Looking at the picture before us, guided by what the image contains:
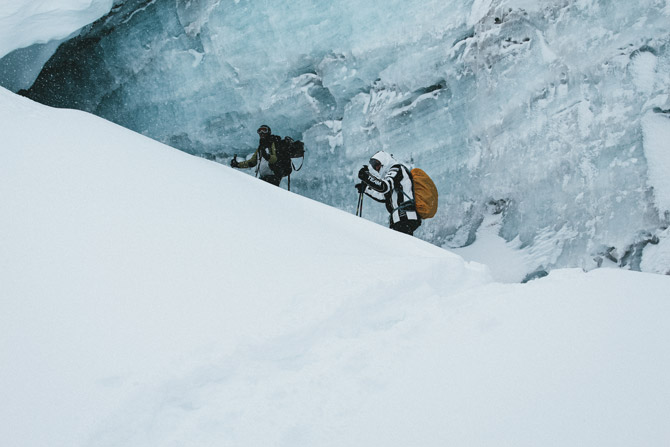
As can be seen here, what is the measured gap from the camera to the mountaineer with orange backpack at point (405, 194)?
3994 mm

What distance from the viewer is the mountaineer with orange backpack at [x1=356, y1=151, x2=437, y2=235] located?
3.99 metres

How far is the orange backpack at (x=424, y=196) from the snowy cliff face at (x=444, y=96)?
99 cm

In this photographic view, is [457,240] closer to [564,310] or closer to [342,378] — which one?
[564,310]

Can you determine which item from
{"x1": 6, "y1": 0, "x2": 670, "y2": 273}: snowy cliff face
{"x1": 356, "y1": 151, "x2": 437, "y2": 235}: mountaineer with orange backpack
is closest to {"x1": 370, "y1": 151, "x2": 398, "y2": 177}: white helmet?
{"x1": 356, "y1": 151, "x2": 437, "y2": 235}: mountaineer with orange backpack

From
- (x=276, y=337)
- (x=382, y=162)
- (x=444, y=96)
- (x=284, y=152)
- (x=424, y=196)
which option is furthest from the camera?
(x=284, y=152)

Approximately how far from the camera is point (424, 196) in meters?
4.00

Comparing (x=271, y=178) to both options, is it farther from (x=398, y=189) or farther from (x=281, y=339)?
(x=281, y=339)

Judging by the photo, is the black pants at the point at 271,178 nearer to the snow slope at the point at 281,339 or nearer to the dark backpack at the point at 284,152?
the dark backpack at the point at 284,152

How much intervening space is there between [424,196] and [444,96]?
170 centimetres

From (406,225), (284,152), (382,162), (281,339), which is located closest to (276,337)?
(281,339)

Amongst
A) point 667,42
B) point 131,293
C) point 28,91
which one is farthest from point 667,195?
point 28,91

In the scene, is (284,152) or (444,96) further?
(284,152)

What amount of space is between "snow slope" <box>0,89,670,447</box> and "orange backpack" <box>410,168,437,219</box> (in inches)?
65.4

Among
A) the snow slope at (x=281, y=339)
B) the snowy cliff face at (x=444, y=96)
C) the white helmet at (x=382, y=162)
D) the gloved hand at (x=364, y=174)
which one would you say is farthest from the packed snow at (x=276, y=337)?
the snowy cliff face at (x=444, y=96)
